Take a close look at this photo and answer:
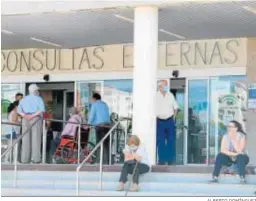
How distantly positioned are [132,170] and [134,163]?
13 cm

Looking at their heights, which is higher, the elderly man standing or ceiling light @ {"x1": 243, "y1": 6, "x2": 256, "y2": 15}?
ceiling light @ {"x1": 243, "y1": 6, "x2": 256, "y2": 15}

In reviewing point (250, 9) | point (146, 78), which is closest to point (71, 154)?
point (146, 78)

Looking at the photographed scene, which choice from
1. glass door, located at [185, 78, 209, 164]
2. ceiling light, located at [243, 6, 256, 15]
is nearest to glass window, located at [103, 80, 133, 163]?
glass door, located at [185, 78, 209, 164]

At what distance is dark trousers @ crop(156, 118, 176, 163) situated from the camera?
15578 millimetres

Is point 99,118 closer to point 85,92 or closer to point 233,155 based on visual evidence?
point 85,92

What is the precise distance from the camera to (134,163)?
13.3 meters

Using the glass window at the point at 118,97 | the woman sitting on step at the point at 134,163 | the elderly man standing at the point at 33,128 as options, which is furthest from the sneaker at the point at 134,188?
the glass window at the point at 118,97

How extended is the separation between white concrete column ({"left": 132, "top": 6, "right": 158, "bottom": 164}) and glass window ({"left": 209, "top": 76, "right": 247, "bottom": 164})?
411cm


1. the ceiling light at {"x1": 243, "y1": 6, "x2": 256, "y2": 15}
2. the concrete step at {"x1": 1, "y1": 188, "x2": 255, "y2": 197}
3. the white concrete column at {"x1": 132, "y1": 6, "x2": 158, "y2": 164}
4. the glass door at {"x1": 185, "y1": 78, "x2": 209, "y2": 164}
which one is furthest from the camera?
the glass door at {"x1": 185, "y1": 78, "x2": 209, "y2": 164}

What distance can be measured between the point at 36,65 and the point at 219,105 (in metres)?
5.42

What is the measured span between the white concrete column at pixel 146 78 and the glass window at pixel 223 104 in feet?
13.5

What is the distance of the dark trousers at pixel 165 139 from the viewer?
1558cm

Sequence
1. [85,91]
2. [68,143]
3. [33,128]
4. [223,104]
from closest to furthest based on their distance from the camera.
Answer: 1. [33,128]
2. [68,143]
3. [223,104]
4. [85,91]

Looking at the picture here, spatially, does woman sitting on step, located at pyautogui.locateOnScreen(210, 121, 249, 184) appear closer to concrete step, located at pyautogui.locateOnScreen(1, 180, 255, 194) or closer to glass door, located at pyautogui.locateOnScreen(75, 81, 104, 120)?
concrete step, located at pyautogui.locateOnScreen(1, 180, 255, 194)
